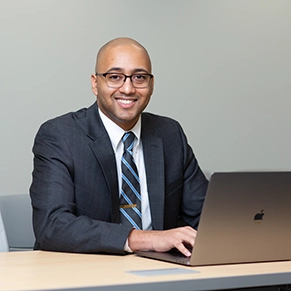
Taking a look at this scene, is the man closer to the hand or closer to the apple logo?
the hand

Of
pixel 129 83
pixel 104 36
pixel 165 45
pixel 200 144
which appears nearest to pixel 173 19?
pixel 165 45

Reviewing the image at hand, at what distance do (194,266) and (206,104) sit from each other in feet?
9.58

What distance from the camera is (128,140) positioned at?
262 cm

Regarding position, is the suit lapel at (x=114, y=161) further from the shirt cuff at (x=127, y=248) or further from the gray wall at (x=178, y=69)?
the gray wall at (x=178, y=69)

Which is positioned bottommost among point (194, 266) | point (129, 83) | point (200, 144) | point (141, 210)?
point (200, 144)

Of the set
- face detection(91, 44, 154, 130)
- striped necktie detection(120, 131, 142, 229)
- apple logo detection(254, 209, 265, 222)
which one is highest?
face detection(91, 44, 154, 130)

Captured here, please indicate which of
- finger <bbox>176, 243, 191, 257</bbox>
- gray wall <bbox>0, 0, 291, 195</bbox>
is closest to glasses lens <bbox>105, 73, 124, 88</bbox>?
finger <bbox>176, 243, 191, 257</bbox>

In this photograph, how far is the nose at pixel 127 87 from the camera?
2.57m

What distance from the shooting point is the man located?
2.35 meters

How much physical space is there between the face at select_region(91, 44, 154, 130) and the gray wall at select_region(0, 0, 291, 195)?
148cm

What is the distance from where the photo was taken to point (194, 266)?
1701mm

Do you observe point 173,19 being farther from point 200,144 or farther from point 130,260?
point 130,260

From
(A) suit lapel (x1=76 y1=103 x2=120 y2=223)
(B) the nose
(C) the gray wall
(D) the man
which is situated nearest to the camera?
(D) the man

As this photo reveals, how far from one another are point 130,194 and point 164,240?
0.59m
